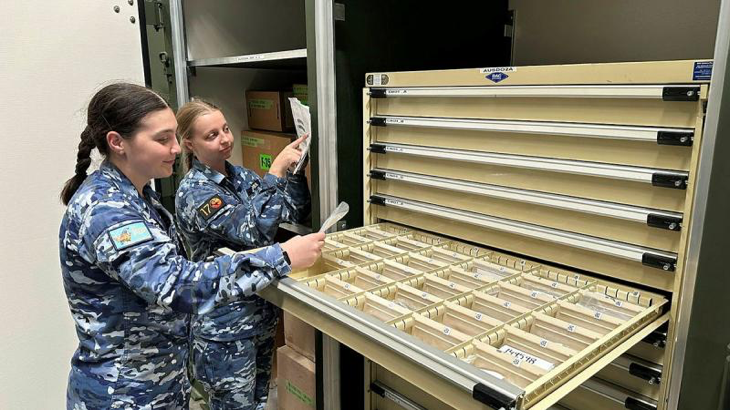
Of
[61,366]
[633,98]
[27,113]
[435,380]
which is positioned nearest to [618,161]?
[633,98]

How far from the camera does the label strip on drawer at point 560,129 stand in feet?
3.41

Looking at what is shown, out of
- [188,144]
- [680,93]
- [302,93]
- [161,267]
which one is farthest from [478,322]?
[302,93]

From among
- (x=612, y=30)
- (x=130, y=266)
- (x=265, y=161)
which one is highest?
(x=612, y=30)

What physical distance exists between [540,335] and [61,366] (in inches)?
94.1

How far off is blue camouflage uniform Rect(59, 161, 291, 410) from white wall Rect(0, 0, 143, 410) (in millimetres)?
1235

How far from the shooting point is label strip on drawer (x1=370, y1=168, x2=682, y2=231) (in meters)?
1.09

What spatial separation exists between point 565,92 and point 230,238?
1.12 m

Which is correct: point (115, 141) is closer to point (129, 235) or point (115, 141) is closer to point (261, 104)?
point (129, 235)

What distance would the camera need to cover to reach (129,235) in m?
1.15

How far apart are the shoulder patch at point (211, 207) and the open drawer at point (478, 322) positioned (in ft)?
1.49

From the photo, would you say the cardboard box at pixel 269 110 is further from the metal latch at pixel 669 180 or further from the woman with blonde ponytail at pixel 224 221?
the metal latch at pixel 669 180

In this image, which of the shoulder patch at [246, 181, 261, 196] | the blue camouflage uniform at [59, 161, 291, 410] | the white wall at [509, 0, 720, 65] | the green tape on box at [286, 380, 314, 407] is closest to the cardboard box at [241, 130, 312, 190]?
the shoulder patch at [246, 181, 261, 196]

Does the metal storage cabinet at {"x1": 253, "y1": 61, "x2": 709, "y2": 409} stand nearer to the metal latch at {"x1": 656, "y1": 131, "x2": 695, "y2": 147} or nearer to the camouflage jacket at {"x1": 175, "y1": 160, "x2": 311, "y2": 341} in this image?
the metal latch at {"x1": 656, "y1": 131, "x2": 695, "y2": 147}

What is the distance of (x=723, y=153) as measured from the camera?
0.95 meters
